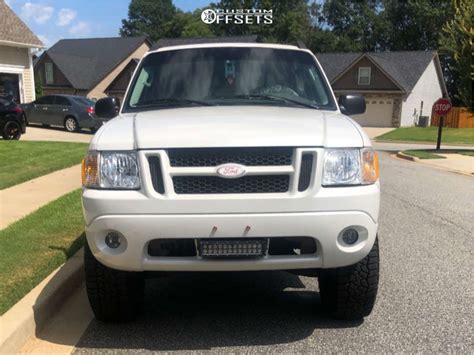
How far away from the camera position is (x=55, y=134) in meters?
22.0

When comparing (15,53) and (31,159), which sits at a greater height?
(15,53)

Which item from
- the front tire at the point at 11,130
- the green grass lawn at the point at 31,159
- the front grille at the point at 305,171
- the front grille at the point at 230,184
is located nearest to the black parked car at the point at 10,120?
the front tire at the point at 11,130

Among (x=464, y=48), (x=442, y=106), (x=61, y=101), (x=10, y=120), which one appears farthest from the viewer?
(x=61, y=101)

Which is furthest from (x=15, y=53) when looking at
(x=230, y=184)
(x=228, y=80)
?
(x=230, y=184)

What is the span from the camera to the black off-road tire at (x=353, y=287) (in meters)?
3.57

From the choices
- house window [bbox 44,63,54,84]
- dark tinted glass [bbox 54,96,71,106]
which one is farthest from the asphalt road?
house window [bbox 44,63,54,84]

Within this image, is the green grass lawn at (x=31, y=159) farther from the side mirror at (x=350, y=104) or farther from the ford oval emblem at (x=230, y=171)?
the ford oval emblem at (x=230, y=171)

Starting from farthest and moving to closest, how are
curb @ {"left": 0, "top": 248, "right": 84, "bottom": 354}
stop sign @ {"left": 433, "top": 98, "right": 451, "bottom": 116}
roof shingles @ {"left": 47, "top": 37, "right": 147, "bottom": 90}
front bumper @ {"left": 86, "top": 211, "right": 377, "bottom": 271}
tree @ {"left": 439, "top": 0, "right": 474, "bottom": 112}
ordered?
roof shingles @ {"left": 47, "top": 37, "right": 147, "bottom": 90}
stop sign @ {"left": 433, "top": 98, "right": 451, "bottom": 116}
tree @ {"left": 439, "top": 0, "right": 474, "bottom": 112}
curb @ {"left": 0, "top": 248, "right": 84, "bottom": 354}
front bumper @ {"left": 86, "top": 211, "right": 377, "bottom": 271}

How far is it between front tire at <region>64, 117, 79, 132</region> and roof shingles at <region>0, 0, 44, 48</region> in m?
3.33

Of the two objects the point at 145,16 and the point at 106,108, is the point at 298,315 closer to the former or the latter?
the point at 106,108

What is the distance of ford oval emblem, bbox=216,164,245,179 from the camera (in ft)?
10.3

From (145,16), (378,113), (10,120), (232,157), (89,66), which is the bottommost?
(378,113)

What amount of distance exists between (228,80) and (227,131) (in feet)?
4.55

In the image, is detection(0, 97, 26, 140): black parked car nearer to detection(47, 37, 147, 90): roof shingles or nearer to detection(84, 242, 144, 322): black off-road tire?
detection(84, 242, 144, 322): black off-road tire
